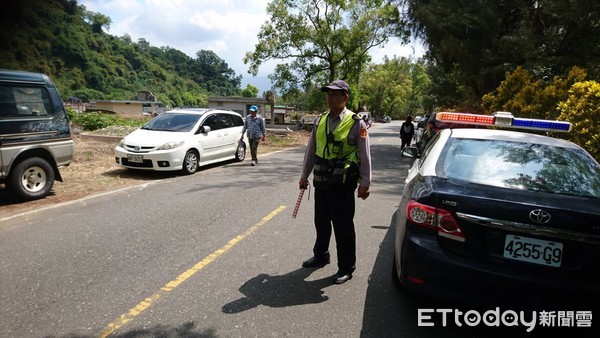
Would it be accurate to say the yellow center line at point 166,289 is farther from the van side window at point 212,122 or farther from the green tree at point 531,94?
the green tree at point 531,94

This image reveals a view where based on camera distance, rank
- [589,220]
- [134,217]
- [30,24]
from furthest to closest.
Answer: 1. [30,24]
2. [134,217]
3. [589,220]

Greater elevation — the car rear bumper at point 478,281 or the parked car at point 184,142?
the parked car at point 184,142

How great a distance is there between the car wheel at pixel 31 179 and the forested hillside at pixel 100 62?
2.45 m

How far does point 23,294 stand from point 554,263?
4.14m

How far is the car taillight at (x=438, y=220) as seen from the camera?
260cm

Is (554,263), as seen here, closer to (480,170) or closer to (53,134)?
(480,170)

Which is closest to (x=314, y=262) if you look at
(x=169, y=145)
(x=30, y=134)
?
(x=30, y=134)

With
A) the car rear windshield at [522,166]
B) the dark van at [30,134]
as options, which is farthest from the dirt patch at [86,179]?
the car rear windshield at [522,166]

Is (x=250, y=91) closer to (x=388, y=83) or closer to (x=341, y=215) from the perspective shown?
(x=388, y=83)

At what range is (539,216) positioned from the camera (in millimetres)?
2443

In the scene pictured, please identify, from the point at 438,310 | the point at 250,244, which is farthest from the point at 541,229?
the point at 250,244

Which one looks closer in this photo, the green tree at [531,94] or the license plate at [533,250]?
the license plate at [533,250]

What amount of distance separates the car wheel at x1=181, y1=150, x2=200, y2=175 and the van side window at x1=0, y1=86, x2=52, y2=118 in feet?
10.3

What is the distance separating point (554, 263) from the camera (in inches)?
96.4
